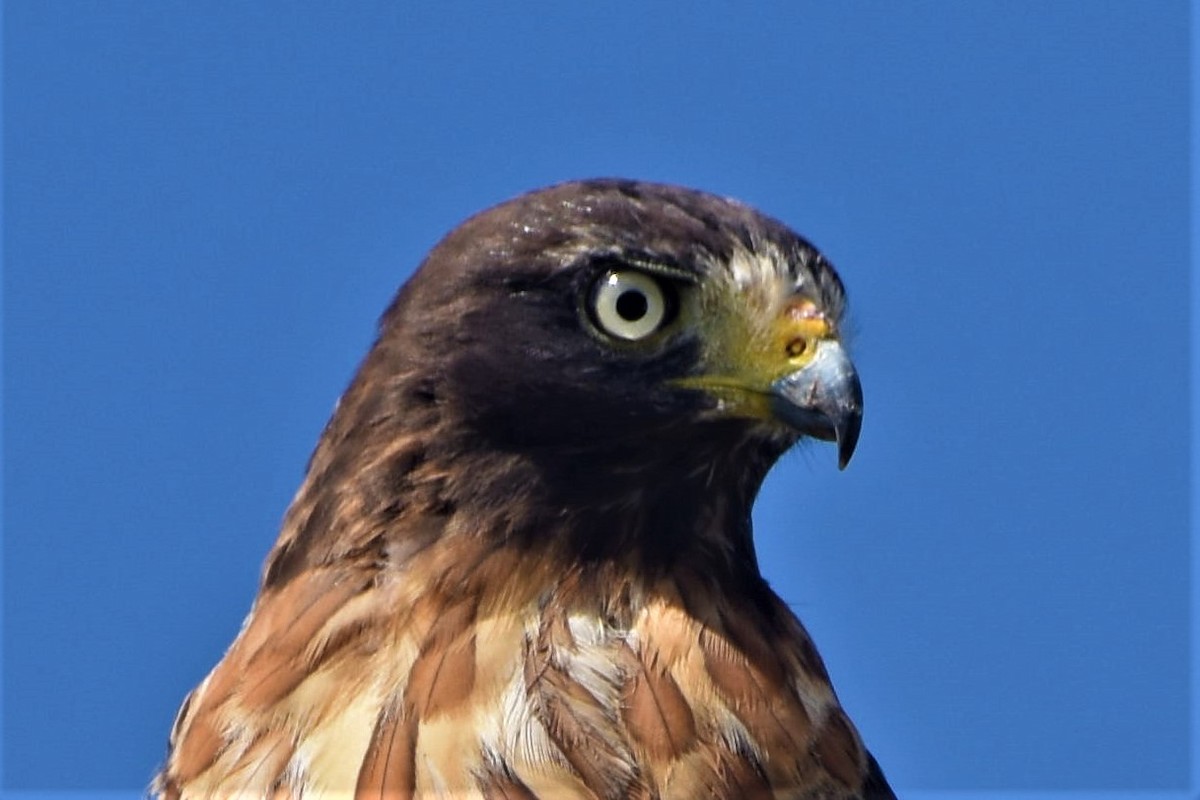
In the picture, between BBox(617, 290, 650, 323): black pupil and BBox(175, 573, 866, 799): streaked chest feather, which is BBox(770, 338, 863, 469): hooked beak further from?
BBox(175, 573, 866, 799): streaked chest feather

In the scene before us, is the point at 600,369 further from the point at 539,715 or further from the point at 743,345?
the point at 539,715

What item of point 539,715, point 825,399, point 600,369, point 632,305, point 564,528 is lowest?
point 539,715

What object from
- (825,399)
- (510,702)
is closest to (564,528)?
(510,702)

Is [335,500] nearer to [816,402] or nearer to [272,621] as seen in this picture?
[272,621]

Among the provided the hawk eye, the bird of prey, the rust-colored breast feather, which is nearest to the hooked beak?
the bird of prey

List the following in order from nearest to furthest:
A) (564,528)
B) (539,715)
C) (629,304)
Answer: (539,715)
(629,304)
(564,528)

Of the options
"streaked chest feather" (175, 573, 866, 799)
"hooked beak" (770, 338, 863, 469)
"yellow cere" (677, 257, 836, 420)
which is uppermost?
"yellow cere" (677, 257, 836, 420)

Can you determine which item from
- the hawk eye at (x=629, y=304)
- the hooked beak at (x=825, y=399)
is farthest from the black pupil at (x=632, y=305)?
the hooked beak at (x=825, y=399)
